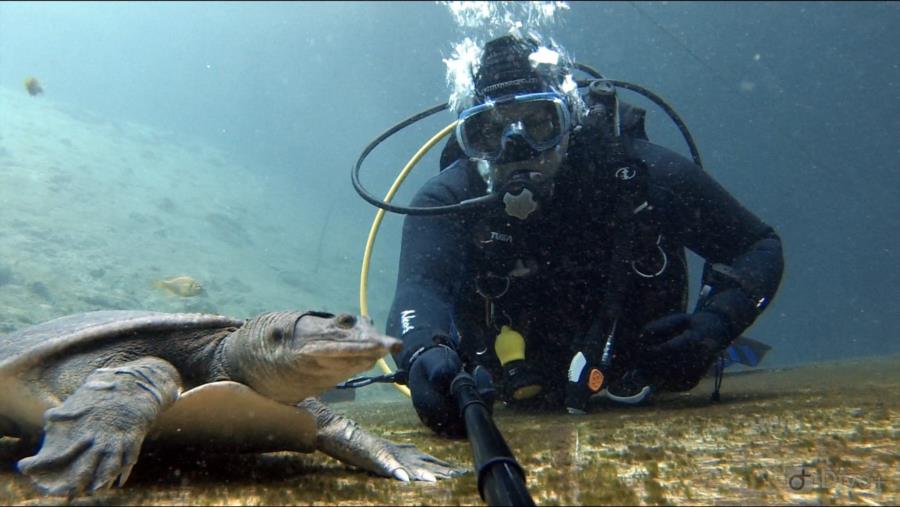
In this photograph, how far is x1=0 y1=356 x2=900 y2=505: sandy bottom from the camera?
4.24ft

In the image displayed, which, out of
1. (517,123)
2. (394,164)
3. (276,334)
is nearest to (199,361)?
(276,334)

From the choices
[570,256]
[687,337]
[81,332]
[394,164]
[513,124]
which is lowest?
[81,332]

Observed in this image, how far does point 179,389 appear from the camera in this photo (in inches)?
66.4

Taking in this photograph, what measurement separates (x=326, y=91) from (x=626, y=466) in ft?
329

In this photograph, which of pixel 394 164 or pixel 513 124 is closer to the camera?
pixel 513 124

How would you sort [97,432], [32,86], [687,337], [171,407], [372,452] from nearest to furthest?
[97,432]
[171,407]
[372,452]
[687,337]
[32,86]

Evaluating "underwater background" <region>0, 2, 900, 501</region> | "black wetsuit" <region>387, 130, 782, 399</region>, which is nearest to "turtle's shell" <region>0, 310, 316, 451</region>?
"black wetsuit" <region>387, 130, 782, 399</region>

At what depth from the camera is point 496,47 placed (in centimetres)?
406

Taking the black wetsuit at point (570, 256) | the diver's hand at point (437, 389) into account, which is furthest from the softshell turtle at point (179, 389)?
the black wetsuit at point (570, 256)

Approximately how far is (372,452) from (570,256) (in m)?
2.33

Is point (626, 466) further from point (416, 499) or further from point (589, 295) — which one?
point (589, 295)

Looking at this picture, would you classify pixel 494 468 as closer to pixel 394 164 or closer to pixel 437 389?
pixel 437 389

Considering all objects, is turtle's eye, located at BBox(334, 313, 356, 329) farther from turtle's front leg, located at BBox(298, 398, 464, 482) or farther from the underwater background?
the underwater background

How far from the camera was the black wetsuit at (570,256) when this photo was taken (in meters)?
3.49
